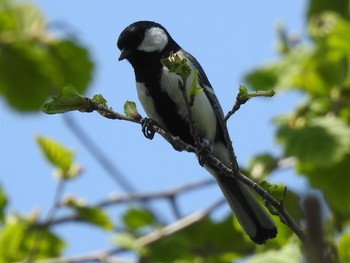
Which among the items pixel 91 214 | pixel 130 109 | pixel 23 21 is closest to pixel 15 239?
pixel 91 214

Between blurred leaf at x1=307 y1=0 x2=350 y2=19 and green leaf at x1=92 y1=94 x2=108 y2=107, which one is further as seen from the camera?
blurred leaf at x1=307 y1=0 x2=350 y2=19

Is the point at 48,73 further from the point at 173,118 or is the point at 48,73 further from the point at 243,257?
the point at 243,257

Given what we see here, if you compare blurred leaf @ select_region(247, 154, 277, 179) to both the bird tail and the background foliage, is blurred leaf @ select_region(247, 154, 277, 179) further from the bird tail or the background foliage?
the bird tail

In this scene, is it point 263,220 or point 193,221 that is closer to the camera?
point 263,220

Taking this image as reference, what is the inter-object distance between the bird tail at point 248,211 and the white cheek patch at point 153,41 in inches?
23.0

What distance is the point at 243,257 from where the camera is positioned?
3.75 meters

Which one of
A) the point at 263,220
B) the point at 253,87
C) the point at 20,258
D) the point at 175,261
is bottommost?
the point at 263,220

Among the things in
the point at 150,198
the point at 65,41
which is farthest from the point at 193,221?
the point at 65,41

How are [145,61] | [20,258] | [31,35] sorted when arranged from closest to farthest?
[145,61] → [31,35] → [20,258]

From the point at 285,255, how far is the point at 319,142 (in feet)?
2.03

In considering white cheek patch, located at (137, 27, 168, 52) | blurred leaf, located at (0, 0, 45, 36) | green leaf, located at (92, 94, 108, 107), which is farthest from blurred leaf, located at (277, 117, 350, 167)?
green leaf, located at (92, 94, 108, 107)

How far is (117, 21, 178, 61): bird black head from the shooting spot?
3.03 m

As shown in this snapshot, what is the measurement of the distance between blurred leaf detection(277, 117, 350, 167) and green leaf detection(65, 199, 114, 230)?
0.96 m

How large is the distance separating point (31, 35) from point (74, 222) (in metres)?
0.93
